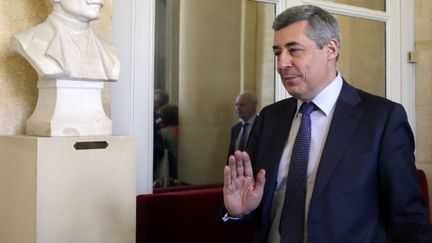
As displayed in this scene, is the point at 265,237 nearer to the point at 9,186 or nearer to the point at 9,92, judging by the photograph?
the point at 9,186

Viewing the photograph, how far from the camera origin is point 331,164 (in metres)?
1.53

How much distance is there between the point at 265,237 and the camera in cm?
167

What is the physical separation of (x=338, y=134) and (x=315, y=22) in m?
0.40

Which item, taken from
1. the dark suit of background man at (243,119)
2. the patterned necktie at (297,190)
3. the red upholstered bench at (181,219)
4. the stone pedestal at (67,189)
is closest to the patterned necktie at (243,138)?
the dark suit of background man at (243,119)

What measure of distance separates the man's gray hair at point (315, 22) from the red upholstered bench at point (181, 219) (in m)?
1.35

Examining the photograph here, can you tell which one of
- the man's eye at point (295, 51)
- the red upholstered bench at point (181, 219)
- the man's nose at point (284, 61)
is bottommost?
the red upholstered bench at point (181, 219)

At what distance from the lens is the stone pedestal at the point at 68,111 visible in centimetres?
190

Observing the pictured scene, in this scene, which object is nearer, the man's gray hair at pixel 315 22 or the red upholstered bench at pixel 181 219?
the man's gray hair at pixel 315 22

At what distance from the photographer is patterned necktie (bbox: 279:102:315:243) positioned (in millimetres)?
1565

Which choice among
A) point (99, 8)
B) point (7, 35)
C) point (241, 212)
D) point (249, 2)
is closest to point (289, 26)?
point (241, 212)

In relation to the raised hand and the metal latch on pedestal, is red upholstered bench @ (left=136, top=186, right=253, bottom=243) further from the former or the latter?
the raised hand

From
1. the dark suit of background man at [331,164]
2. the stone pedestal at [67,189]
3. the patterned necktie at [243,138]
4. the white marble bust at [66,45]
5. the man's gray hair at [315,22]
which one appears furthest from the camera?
the patterned necktie at [243,138]

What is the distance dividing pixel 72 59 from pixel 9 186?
1.99ft

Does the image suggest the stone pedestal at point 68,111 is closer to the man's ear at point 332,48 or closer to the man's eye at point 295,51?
the man's eye at point 295,51
